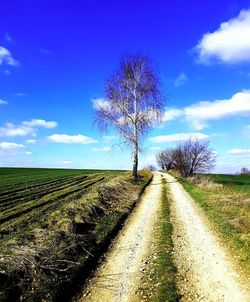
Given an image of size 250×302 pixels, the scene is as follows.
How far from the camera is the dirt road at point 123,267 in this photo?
782 centimetres

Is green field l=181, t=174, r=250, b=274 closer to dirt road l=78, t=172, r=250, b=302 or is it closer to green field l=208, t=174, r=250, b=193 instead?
dirt road l=78, t=172, r=250, b=302

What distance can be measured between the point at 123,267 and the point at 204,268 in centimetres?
228

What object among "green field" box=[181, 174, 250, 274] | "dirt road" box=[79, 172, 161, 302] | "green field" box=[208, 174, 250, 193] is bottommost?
"dirt road" box=[79, 172, 161, 302]

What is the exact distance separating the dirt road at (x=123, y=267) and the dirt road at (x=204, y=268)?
3.77 feet

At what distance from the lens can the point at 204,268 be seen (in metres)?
9.38

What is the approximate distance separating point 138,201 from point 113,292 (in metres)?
14.0

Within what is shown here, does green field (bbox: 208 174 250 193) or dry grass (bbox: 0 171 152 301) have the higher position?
green field (bbox: 208 174 250 193)

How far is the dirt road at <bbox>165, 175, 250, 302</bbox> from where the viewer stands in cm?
771

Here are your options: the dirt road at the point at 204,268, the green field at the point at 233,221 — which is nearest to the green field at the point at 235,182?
the green field at the point at 233,221

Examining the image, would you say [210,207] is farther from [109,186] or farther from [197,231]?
[109,186]

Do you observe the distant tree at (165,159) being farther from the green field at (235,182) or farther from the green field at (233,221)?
the green field at (233,221)

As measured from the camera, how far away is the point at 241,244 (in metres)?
11.5

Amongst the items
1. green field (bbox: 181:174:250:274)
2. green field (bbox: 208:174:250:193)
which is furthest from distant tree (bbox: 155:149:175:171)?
green field (bbox: 181:174:250:274)

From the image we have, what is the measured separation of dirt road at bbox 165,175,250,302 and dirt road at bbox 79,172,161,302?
1.15 meters
